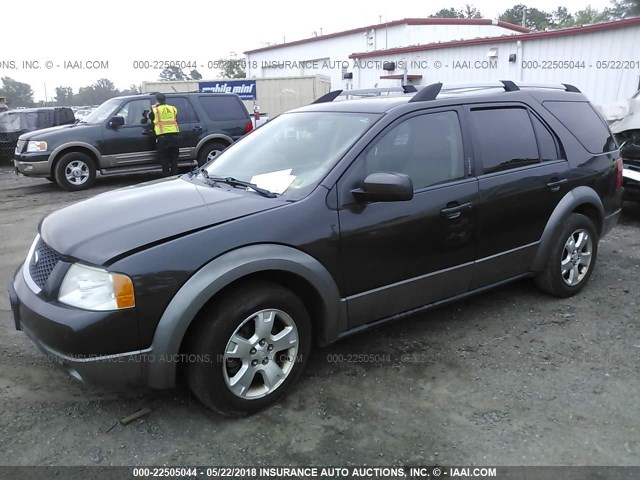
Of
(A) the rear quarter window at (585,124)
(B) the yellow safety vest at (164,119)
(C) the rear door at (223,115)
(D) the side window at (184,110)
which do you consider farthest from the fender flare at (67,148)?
(A) the rear quarter window at (585,124)

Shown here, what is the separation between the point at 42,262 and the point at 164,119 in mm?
7909

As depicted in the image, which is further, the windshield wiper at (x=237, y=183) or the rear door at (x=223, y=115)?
the rear door at (x=223, y=115)

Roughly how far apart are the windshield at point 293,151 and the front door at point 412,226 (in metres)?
0.20

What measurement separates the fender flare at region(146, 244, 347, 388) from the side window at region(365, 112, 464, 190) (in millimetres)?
788

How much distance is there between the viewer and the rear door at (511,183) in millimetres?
3762

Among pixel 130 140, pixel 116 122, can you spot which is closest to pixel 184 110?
pixel 130 140

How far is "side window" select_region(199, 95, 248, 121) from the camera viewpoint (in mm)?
11500

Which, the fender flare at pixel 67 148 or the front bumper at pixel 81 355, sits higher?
the fender flare at pixel 67 148

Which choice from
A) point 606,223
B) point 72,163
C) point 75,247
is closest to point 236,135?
point 72,163

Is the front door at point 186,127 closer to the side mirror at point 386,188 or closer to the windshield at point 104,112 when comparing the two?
the windshield at point 104,112

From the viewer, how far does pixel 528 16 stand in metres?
60.4

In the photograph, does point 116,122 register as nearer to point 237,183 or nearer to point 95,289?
point 237,183

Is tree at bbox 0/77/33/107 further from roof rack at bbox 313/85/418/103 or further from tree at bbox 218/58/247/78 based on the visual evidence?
roof rack at bbox 313/85/418/103

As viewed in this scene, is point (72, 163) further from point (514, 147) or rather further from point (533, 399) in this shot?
point (533, 399)
